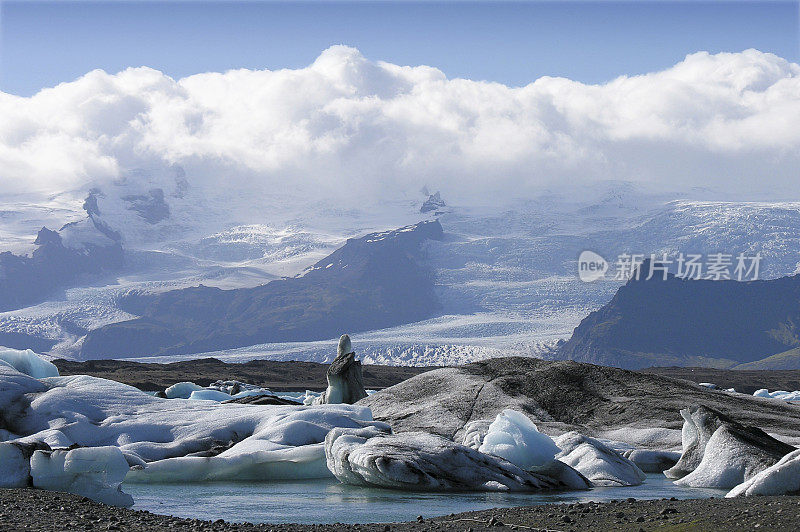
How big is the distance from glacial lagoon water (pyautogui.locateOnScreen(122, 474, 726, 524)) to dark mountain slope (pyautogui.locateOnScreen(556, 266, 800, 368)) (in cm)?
16178

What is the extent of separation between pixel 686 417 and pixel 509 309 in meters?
115

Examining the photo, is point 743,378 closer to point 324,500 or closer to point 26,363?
point 26,363

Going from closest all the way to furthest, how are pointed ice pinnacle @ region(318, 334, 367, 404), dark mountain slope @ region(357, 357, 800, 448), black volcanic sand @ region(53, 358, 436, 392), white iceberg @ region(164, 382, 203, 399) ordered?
1. dark mountain slope @ region(357, 357, 800, 448)
2. pointed ice pinnacle @ region(318, 334, 367, 404)
3. white iceberg @ region(164, 382, 203, 399)
4. black volcanic sand @ region(53, 358, 436, 392)

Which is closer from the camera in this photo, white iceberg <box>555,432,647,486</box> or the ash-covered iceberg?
the ash-covered iceberg

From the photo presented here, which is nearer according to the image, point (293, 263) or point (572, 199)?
point (572, 199)

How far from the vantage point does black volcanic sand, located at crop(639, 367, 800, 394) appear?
4202 inches

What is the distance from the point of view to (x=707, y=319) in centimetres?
18975

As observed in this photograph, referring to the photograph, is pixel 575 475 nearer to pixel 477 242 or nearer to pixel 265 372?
pixel 265 372

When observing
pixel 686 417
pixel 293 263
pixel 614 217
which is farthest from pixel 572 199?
pixel 686 417

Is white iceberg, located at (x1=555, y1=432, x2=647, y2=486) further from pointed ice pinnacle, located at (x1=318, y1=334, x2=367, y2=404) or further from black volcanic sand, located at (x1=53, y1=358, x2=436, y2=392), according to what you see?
black volcanic sand, located at (x1=53, y1=358, x2=436, y2=392)

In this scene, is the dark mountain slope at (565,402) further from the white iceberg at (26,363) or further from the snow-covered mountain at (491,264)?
the snow-covered mountain at (491,264)

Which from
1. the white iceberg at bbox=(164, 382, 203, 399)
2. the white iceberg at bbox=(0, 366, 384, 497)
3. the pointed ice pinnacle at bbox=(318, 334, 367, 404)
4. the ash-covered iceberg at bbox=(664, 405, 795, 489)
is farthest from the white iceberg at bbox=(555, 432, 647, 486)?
the white iceberg at bbox=(164, 382, 203, 399)

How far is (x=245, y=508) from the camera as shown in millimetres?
13094

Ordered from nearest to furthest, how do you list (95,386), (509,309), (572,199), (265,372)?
(95,386) < (265,372) < (509,309) < (572,199)
